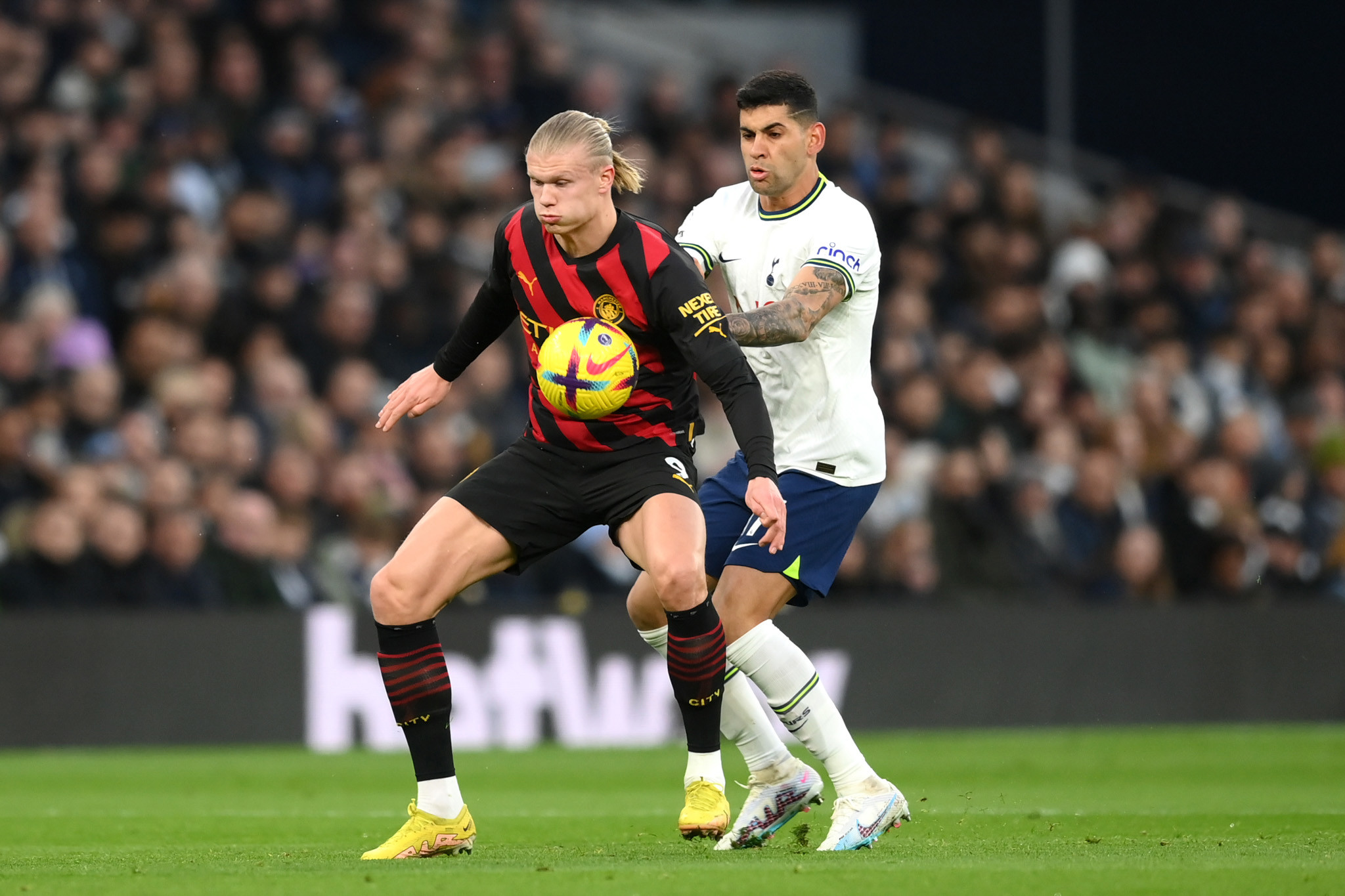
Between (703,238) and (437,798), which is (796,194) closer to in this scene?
(703,238)

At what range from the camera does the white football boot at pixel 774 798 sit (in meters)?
6.50

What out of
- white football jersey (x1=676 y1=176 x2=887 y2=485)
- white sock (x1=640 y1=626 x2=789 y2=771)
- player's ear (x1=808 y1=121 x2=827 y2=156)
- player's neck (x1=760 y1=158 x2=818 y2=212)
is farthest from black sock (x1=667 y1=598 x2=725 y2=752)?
player's ear (x1=808 y1=121 x2=827 y2=156)

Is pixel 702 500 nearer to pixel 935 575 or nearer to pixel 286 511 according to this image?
pixel 286 511

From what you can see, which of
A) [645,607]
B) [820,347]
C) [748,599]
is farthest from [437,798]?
[820,347]

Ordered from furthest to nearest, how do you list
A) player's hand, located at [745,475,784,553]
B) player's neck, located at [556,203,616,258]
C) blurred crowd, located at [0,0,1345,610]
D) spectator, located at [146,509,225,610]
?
blurred crowd, located at [0,0,1345,610] < spectator, located at [146,509,225,610] < player's neck, located at [556,203,616,258] < player's hand, located at [745,475,784,553]

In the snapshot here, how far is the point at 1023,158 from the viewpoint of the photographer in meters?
18.6

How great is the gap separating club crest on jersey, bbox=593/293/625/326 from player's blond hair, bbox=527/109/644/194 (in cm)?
35

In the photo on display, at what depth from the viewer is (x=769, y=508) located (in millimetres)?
5895

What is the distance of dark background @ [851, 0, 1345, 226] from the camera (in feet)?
Result: 64.1

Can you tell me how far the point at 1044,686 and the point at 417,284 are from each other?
5073mm

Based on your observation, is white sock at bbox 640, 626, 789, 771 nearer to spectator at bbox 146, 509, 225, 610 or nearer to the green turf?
the green turf

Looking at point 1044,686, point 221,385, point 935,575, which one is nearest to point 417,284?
point 221,385

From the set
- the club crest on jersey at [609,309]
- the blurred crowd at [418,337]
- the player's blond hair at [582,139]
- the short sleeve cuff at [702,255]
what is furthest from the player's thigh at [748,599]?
the blurred crowd at [418,337]

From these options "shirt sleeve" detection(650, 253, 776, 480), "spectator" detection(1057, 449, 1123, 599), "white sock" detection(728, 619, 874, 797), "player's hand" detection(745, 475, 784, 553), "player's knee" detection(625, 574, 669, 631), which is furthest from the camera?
"spectator" detection(1057, 449, 1123, 599)
